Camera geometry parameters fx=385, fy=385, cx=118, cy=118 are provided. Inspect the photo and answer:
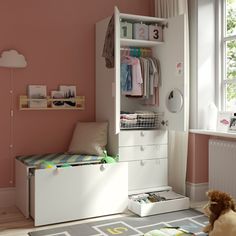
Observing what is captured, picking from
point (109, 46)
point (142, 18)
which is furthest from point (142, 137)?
point (142, 18)

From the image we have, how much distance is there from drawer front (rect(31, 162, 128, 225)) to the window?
141cm

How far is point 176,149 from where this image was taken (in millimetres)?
4262

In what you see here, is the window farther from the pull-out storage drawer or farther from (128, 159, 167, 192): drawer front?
the pull-out storage drawer

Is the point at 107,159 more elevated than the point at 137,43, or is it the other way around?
the point at 137,43

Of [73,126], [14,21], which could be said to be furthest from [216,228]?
[14,21]

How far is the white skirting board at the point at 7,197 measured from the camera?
3.95 metres

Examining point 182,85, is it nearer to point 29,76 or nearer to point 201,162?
point 201,162

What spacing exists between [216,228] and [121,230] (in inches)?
37.9

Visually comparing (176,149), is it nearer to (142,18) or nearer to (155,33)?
(155,33)

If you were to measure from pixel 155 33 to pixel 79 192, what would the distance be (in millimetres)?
1891

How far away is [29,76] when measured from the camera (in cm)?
405

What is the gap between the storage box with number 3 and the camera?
4164mm

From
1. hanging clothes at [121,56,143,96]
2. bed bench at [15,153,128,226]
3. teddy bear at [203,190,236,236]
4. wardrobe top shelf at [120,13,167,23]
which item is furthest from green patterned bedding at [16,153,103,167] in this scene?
wardrobe top shelf at [120,13,167,23]

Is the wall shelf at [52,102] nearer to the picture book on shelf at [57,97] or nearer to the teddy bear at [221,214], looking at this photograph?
the picture book on shelf at [57,97]
